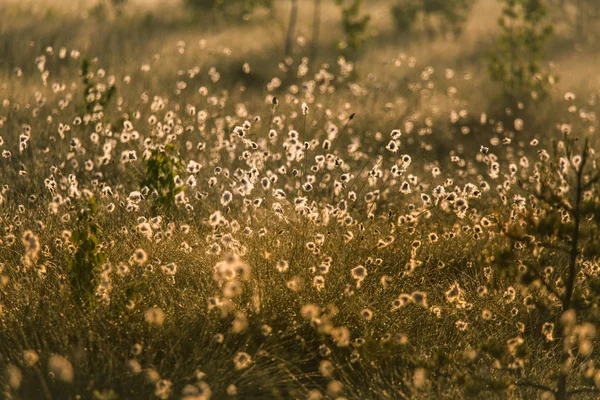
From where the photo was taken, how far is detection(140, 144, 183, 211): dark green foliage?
200 inches

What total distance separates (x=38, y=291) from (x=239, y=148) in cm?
399

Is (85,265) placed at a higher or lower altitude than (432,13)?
higher

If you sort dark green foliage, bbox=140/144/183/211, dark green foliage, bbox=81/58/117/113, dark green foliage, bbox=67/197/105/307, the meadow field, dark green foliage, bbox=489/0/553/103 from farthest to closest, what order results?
dark green foliage, bbox=489/0/553/103 → dark green foliage, bbox=81/58/117/113 → dark green foliage, bbox=140/144/183/211 → dark green foliage, bbox=67/197/105/307 → the meadow field

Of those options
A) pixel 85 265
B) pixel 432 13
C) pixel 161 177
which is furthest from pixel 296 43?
pixel 85 265

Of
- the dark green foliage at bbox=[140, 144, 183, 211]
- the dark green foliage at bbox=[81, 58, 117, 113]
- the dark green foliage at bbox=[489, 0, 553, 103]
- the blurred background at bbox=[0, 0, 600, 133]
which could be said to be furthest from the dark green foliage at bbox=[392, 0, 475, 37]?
the dark green foliage at bbox=[140, 144, 183, 211]

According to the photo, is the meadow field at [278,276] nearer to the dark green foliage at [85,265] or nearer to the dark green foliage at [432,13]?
the dark green foliage at [85,265]

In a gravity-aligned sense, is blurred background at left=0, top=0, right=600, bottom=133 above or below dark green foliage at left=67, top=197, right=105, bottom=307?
below

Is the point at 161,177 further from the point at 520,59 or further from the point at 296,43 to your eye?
the point at 296,43

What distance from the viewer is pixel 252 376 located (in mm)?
3609

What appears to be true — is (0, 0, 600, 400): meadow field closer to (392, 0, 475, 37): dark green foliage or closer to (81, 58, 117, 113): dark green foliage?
(81, 58, 117, 113): dark green foliage

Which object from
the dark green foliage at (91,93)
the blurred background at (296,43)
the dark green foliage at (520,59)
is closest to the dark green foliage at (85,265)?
the dark green foliage at (91,93)

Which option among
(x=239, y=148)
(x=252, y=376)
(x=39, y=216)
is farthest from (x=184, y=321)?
(x=239, y=148)

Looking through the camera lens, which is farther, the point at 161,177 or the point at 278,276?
the point at 161,177

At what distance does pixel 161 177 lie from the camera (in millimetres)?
5168
